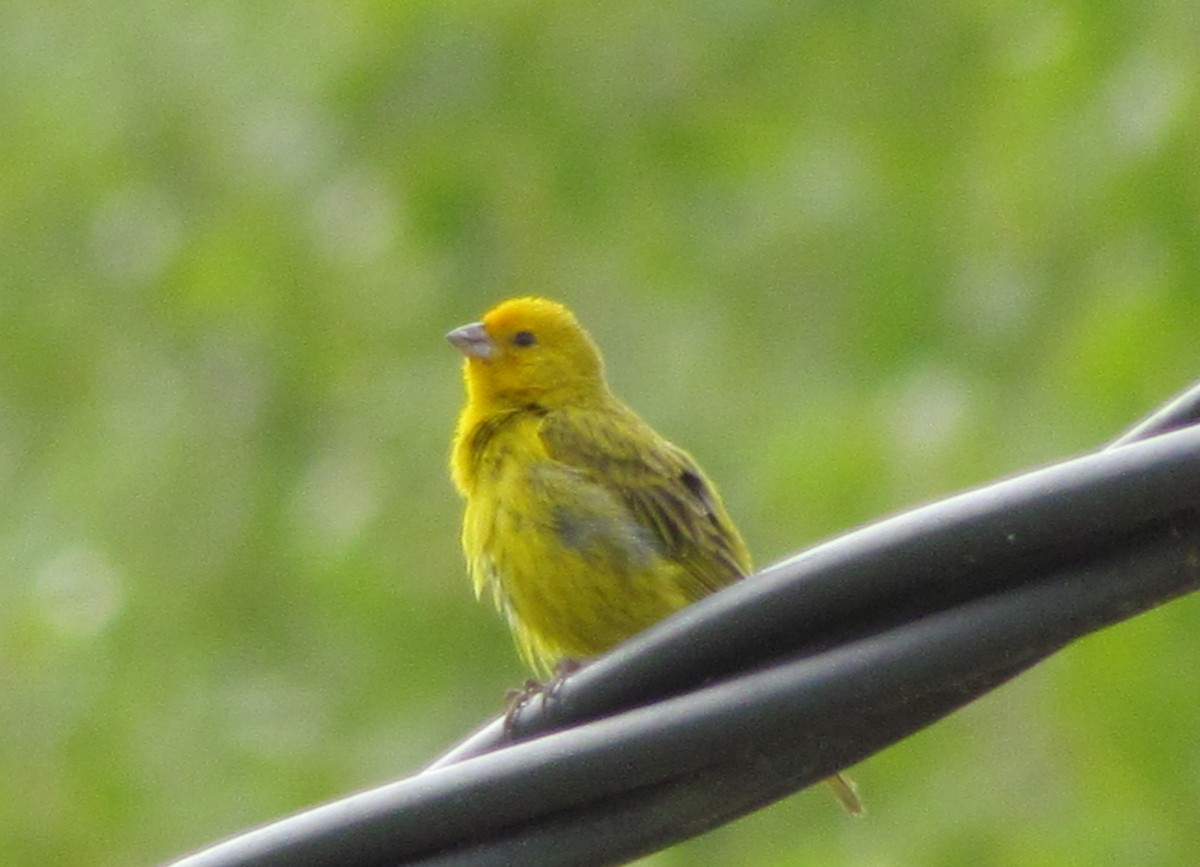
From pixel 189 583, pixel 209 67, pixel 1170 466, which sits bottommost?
pixel 1170 466

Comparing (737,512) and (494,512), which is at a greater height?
(737,512)

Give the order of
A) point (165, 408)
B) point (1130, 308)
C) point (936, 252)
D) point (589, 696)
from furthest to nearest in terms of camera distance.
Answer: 1. point (165, 408)
2. point (936, 252)
3. point (1130, 308)
4. point (589, 696)

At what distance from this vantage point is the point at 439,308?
762 cm

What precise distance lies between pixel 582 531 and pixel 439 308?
3.00 meters

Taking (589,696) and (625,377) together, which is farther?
(625,377)

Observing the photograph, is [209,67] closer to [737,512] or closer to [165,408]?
[165,408]

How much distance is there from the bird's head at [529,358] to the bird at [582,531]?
0.55 ft

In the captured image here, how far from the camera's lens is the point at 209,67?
7.69m

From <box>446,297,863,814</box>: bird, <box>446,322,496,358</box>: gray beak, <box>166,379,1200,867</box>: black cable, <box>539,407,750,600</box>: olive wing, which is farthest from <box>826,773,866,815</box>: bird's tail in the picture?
<box>166,379,1200,867</box>: black cable

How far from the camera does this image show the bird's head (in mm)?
5418

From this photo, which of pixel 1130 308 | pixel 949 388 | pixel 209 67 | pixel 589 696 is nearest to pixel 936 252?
pixel 949 388

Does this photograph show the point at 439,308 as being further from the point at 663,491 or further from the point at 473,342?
the point at 663,491

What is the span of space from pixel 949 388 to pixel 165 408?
289 centimetres

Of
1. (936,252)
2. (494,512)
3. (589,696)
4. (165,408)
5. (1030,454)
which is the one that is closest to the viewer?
(589,696)
